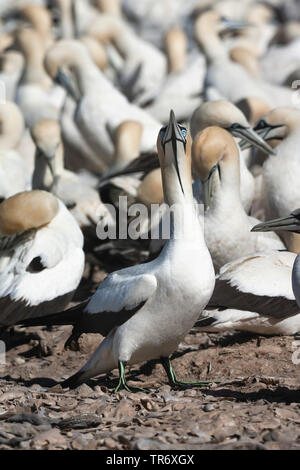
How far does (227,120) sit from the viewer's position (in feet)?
29.9

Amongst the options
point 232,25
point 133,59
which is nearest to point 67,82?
point 133,59

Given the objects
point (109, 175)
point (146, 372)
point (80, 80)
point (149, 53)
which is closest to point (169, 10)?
point (149, 53)

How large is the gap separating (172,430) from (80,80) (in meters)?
8.19

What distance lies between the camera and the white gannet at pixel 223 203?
25.9 ft

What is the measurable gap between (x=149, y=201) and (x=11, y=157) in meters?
2.39

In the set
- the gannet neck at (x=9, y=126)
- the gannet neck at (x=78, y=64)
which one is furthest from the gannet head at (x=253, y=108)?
the gannet neck at (x=9, y=126)

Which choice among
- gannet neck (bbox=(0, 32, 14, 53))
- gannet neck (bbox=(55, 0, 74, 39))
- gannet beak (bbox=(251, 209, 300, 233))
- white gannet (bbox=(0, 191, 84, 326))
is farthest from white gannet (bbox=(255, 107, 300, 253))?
gannet neck (bbox=(55, 0, 74, 39))

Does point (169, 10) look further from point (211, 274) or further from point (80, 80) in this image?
point (211, 274)

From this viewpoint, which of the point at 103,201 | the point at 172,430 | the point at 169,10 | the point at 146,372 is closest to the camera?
the point at 172,430

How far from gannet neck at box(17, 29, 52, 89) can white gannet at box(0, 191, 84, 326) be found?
7.71 metres

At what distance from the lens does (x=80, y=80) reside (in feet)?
41.6

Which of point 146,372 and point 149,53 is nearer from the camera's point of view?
point 146,372

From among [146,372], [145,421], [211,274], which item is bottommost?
[146,372]

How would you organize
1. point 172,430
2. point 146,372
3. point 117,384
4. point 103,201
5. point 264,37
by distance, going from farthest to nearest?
point 264,37 < point 103,201 < point 146,372 < point 117,384 < point 172,430
